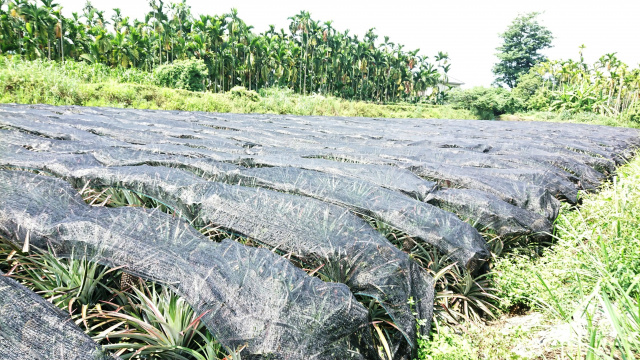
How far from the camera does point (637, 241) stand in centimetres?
169

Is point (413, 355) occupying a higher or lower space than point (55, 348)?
lower

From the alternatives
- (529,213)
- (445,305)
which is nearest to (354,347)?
(445,305)

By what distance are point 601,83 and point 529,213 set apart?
102 feet

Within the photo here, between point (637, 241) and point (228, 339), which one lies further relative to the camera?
point (637, 241)

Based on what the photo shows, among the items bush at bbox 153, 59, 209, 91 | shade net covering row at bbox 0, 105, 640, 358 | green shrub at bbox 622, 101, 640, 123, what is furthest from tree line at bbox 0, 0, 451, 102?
shade net covering row at bbox 0, 105, 640, 358

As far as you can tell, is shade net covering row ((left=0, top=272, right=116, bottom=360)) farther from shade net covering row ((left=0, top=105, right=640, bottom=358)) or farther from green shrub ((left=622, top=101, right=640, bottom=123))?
green shrub ((left=622, top=101, right=640, bottom=123))

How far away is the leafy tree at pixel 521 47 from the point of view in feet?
123

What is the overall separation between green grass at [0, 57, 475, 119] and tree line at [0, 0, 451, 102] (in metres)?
6.00

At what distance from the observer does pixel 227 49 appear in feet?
75.3

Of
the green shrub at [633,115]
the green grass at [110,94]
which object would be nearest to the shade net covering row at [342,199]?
the green grass at [110,94]

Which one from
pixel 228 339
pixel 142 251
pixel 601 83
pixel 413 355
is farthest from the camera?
pixel 601 83

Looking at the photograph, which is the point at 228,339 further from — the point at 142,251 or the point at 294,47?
the point at 294,47

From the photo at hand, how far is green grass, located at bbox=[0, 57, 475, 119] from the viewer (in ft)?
28.1

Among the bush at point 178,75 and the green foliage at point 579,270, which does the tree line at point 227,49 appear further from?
the green foliage at point 579,270
